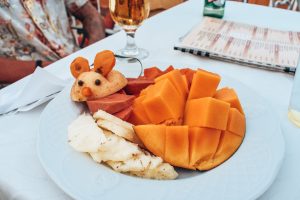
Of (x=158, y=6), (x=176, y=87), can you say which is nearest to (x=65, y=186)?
(x=176, y=87)

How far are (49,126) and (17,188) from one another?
10cm

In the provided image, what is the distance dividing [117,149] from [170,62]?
33 cm

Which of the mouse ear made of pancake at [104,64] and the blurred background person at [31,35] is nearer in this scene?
the mouse ear made of pancake at [104,64]

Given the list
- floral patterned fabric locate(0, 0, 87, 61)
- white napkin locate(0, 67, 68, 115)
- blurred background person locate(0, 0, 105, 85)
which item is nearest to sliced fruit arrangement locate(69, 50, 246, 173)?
white napkin locate(0, 67, 68, 115)

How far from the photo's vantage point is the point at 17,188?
490 mm

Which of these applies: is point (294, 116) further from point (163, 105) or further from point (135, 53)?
point (135, 53)

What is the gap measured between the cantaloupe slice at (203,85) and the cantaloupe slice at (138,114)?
3.2 inches

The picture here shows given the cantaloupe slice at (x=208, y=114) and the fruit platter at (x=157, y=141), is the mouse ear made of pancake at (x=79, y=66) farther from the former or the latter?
the cantaloupe slice at (x=208, y=114)

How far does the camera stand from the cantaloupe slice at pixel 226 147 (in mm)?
486

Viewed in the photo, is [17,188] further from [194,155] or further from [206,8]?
[206,8]

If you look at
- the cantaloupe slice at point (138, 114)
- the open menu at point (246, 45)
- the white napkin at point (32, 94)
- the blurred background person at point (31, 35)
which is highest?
the cantaloupe slice at point (138, 114)

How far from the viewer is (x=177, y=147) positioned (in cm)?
48

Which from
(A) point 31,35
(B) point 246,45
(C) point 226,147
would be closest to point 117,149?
(C) point 226,147

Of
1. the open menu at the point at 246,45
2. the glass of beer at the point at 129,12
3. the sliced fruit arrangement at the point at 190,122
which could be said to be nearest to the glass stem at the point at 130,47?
the glass of beer at the point at 129,12
